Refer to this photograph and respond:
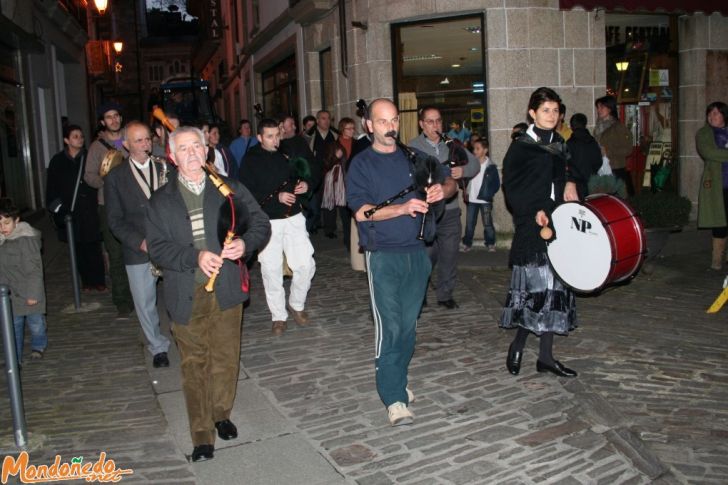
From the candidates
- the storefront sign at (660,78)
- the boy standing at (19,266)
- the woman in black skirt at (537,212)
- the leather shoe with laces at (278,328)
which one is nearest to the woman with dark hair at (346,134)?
the leather shoe with laces at (278,328)

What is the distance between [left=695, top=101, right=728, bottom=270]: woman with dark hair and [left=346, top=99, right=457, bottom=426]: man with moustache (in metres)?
5.56

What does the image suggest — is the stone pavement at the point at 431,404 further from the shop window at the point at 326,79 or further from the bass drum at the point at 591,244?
the shop window at the point at 326,79

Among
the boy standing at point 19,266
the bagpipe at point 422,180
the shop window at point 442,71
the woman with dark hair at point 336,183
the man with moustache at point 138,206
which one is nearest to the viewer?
the bagpipe at point 422,180

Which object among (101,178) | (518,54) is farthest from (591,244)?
(518,54)

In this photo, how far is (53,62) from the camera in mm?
21812

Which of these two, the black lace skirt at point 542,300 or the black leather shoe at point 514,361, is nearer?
the black lace skirt at point 542,300

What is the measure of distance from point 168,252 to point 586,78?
920cm

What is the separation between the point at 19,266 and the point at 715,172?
780 cm

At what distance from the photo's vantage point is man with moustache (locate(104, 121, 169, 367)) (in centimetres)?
629

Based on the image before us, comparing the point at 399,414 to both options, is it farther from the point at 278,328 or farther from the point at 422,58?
the point at 422,58

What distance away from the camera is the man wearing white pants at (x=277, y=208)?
23.5 ft

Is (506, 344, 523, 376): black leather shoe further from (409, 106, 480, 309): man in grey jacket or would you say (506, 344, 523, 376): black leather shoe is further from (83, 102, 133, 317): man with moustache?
(83, 102, 133, 317): man with moustache

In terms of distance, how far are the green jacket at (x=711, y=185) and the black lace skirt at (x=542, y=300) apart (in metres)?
4.55

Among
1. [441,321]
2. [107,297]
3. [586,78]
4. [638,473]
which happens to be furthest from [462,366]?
[586,78]
